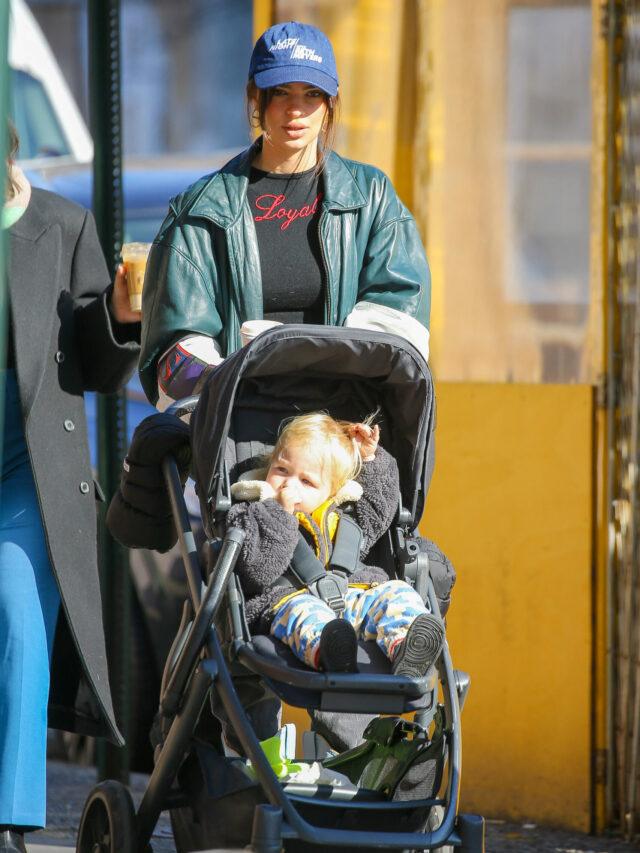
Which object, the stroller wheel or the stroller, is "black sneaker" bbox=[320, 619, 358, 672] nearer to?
the stroller

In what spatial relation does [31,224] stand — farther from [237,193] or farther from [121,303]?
[237,193]

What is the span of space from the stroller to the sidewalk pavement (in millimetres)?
1266

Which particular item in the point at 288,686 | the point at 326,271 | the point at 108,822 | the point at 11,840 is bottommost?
the point at 11,840

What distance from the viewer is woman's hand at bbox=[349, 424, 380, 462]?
4.02 metres

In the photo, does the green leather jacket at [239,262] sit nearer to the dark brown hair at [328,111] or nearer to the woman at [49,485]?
the dark brown hair at [328,111]

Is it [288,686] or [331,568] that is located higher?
[331,568]

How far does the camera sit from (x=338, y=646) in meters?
3.47

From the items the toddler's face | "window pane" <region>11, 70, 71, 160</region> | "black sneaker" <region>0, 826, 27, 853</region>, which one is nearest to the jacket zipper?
the toddler's face

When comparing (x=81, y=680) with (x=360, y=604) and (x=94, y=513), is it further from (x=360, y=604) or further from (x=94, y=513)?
(x=360, y=604)

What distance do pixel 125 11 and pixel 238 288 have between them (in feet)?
25.4

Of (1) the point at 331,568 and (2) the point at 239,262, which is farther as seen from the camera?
(2) the point at 239,262

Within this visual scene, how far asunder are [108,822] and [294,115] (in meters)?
1.99

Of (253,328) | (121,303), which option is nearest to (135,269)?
(121,303)

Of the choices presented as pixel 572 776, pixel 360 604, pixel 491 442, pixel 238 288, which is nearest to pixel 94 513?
pixel 238 288
